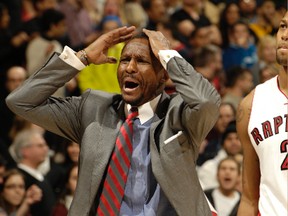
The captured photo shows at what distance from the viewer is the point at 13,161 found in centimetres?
854

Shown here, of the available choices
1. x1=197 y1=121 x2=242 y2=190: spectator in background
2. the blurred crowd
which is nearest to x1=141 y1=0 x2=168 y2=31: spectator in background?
the blurred crowd

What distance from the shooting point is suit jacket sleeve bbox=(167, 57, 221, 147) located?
4.42 metres

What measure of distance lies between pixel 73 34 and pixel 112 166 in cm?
724

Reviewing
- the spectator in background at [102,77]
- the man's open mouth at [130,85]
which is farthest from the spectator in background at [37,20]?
the man's open mouth at [130,85]

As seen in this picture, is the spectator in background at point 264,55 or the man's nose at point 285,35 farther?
A: the spectator in background at point 264,55

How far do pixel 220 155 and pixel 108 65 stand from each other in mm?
1695

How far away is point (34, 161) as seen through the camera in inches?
326

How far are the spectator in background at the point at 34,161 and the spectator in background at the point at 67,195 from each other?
0.14 m

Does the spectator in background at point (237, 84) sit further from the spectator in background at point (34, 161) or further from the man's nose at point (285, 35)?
the man's nose at point (285, 35)

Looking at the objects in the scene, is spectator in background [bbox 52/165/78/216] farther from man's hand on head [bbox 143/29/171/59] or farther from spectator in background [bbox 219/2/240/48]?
spectator in background [bbox 219/2/240/48]

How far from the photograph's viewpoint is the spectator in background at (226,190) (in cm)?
776

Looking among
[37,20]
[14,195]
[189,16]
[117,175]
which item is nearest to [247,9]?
[189,16]

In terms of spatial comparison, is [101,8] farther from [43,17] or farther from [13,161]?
[13,161]

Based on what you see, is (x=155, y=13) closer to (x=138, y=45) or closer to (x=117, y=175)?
(x=138, y=45)
